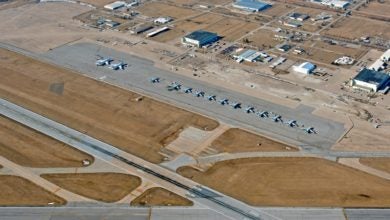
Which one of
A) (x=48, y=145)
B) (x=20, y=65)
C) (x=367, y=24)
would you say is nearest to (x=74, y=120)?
(x=48, y=145)

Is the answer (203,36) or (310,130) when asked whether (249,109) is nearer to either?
(310,130)

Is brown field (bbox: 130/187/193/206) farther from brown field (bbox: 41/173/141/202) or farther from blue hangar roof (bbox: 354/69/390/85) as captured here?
blue hangar roof (bbox: 354/69/390/85)

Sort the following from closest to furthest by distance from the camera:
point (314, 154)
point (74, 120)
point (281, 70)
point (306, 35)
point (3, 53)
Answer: point (314, 154), point (74, 120), point (281, 70), point (3, 53), point (306, 35)

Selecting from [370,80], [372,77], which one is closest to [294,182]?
[370,80]

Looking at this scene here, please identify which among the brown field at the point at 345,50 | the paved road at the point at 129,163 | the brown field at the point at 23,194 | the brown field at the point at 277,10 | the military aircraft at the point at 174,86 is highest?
the brown field at the point at 277,10

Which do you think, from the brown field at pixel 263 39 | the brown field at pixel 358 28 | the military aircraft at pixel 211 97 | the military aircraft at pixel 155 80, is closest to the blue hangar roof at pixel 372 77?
the brown field at pixel 358 28

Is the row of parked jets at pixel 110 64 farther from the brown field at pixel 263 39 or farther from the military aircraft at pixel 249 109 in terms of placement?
the brown field at pixel 263 39

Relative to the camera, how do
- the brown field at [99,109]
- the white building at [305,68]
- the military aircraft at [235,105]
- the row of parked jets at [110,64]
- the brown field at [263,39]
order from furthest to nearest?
the brown field at [263,39] < the row of parked jets at [110,64] < the white building at [305,68] < the military aircraft at [235,105] < the brown field at [99,109]

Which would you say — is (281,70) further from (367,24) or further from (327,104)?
(367,24)
